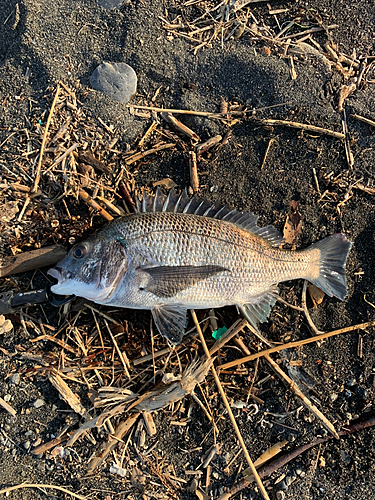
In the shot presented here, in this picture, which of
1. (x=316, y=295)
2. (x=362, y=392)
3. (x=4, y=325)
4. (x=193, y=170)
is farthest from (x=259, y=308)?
(x=4, y=325)

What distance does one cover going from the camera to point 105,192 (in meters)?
3.71

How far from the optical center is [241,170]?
383cm

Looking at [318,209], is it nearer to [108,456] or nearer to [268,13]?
[268,13]

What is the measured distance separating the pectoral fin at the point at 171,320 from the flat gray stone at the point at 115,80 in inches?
90.5

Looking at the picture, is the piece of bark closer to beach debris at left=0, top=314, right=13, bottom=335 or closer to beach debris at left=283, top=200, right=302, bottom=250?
Answer: beach debris at left=0, top=314, right=13, bottom=335

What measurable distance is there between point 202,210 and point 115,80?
1.71 meters

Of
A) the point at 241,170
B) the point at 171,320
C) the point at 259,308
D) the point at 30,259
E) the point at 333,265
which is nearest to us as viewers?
the point at 171,320

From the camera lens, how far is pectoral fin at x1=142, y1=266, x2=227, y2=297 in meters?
3.24

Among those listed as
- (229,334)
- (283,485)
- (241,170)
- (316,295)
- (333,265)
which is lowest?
(283,485)

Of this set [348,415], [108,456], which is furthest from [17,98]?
[348,415]

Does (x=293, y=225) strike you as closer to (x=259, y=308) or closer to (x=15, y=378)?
(x=259, y=308)

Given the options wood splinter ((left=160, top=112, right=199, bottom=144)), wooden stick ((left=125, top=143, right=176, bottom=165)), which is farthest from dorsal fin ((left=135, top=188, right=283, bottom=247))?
wood splinter ((left=160, top=112, right=199, bottom=144))

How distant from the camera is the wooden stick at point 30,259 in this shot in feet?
11.5

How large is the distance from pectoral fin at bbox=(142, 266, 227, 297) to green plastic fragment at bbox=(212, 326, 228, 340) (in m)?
0.71
